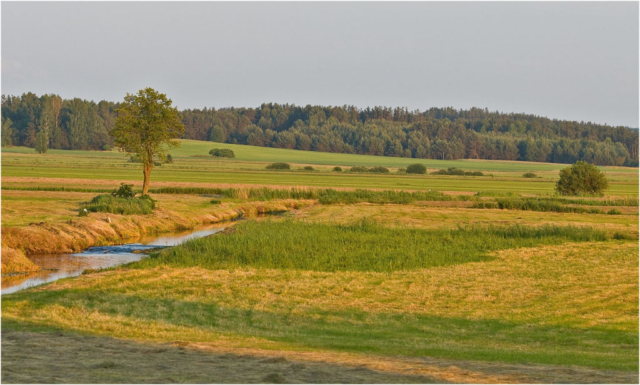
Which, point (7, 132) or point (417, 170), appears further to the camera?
point (7, 132)

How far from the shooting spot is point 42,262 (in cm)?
3067

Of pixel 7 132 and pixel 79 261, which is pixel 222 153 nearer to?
pixel 7 132

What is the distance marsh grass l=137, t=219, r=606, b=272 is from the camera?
94.6 feet

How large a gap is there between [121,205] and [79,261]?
51.9 ft

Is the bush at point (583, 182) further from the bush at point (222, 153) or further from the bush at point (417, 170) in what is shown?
the bush at point (222, 153)

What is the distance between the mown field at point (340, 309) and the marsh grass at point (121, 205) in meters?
1.69

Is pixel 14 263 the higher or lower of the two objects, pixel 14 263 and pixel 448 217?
the lower

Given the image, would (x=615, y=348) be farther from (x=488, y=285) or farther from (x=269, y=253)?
(x=269, y=253)

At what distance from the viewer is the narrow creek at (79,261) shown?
86.3 feet

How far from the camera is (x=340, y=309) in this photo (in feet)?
68.0

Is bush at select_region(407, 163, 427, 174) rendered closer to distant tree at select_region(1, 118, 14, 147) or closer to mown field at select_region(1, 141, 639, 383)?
mown field at select_region(1, 141, 639, 383)

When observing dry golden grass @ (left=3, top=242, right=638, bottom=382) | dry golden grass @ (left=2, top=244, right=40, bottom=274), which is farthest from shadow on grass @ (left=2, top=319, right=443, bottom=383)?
dry golden grass @ (left=2, top=244, right=40, bottom=274)

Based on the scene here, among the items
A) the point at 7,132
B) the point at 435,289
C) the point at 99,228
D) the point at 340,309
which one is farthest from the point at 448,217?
the point at 7,132

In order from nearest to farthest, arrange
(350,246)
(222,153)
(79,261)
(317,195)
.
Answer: (79,261)
(350,246)
(317,195)
(222,153)
